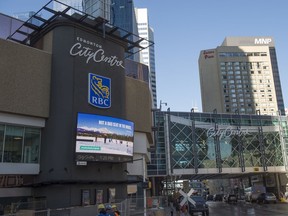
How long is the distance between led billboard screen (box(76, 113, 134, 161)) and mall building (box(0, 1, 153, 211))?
77mm

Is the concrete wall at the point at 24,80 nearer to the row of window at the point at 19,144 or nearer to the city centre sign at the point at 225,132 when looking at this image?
the row of window at the point at 19,144

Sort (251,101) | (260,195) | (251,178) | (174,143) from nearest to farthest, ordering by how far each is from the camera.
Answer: (260,195)
(174,143)
(251,178)
(251,101)

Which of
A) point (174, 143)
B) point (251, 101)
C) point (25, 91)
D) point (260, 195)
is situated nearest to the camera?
point (25, 91)

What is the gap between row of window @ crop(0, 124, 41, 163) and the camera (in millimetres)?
27016

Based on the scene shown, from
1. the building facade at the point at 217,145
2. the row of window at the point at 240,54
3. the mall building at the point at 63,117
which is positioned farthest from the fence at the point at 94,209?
the row of window at the point at 240,54

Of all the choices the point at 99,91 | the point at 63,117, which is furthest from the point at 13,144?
the point at 99,91

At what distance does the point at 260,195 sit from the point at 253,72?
11924 cm

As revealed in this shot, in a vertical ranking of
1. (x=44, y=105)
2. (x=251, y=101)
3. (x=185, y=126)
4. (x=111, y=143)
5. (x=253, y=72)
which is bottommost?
(x=111, y=143)

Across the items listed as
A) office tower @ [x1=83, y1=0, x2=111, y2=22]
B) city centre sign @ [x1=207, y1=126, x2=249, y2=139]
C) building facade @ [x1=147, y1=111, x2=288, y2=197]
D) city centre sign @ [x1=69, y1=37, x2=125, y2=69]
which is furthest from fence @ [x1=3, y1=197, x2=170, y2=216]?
city centre sign @ [x1=207, y1=126, x2=249, y2=139]

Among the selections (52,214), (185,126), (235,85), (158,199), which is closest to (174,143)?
(185,126)

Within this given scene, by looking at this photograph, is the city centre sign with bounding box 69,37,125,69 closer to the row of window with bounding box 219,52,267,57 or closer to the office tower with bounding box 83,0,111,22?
the office tower with bounding box 83,0,111,22

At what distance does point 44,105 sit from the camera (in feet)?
94.9

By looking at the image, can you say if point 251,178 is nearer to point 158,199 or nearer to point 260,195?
point 260,195

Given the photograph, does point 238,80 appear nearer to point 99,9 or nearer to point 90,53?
point 99,9
